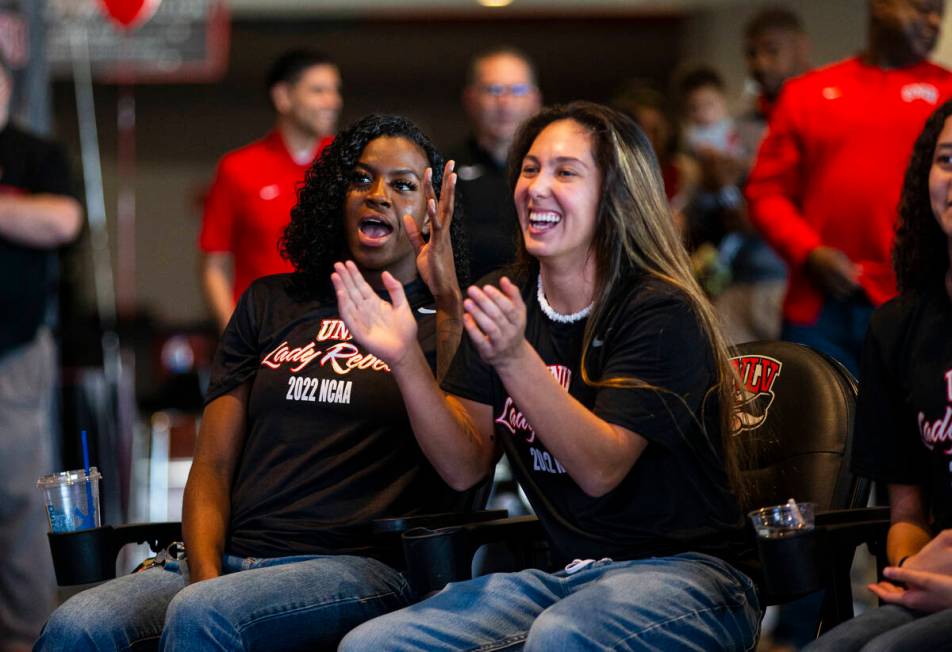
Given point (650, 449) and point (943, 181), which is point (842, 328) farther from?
point (650, 449)

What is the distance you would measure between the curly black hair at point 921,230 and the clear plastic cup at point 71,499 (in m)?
1.52

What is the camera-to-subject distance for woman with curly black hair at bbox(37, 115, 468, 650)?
2379 millimetres

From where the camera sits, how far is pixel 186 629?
226 cm

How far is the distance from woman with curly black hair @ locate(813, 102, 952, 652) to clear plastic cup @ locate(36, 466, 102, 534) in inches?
54.7

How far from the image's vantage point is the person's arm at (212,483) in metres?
2.56

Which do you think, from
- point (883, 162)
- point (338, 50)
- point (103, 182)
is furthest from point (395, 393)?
point (103, 182)

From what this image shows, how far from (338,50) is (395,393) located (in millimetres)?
8547

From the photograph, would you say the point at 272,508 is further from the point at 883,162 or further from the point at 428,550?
the point at 883,162

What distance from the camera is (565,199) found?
2.42 meters

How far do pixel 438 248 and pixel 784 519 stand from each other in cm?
90

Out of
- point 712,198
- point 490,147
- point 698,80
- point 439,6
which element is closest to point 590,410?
point 490,147

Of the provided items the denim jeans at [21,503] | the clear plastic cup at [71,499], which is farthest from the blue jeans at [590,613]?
the denim jeans at [21,503]

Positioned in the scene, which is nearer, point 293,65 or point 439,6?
point 293,65

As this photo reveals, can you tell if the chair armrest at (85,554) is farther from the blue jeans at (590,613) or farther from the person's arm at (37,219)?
the person's arm at (37,219)
